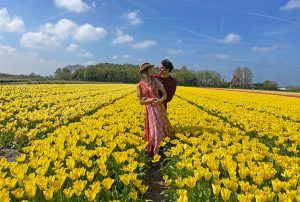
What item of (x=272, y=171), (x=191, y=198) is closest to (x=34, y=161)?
(x=191, y=198)

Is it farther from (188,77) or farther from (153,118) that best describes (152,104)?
(188,77)

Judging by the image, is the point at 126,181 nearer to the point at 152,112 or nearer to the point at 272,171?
the point at 272,171

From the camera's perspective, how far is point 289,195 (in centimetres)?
387

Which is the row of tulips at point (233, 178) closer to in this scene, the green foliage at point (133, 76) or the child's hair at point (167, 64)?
the child's hair at point (167, 64)

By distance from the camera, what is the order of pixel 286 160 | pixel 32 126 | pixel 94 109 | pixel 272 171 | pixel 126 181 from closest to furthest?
pixel 126 181 → pixel 272 171 → pixel 286 160 → pixel 32 126 → pixel 94 109

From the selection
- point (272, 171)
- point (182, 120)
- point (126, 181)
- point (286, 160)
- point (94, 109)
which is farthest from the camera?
point (94, 109)

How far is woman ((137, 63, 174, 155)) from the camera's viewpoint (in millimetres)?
8125

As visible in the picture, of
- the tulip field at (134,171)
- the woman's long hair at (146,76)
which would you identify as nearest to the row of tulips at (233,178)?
the tulip field at (134,171)

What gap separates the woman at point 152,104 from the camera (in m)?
8.12

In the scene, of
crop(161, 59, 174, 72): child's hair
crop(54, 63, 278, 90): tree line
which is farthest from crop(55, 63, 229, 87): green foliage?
crop(161, 59, 174, 72): child's hair

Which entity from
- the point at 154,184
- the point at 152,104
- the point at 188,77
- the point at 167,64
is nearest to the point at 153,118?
the point at 152,104

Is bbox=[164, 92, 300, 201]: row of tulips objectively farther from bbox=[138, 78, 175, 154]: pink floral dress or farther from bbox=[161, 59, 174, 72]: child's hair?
bbox=[161, 59, 174, 72]: child's hair

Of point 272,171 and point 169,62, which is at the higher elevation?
point 169,62

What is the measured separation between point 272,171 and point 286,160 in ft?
3.48
